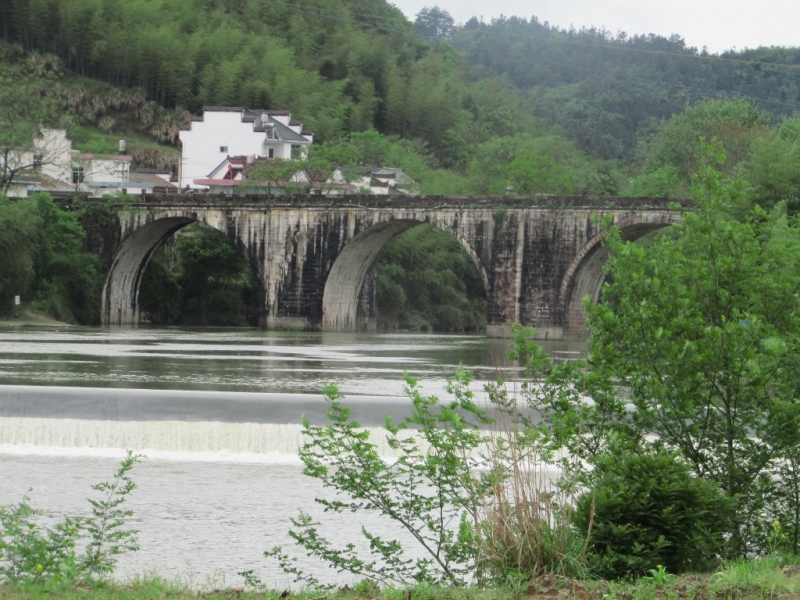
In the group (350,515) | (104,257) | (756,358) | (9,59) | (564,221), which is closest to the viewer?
(756,358)

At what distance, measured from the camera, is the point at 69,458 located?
2005cm

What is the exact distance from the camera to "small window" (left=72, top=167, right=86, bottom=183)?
2803 inches

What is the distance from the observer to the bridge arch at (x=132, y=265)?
62875mm

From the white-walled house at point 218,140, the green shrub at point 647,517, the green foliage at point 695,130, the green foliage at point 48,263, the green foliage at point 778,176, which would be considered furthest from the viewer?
the white-walled house at point 218,140

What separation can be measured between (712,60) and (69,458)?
166054mm

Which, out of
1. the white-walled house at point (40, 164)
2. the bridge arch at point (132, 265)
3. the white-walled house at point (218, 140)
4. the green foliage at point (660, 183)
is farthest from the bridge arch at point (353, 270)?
the white-walled house at point (218, 140)

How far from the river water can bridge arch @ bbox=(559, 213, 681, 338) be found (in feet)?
60.9

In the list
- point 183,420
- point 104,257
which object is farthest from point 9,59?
point 183,420

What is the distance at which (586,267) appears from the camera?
58.1 metres

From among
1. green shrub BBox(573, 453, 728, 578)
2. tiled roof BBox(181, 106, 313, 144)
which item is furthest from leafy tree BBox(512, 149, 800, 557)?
tiled roof BBox(181, 106, 313, 144)

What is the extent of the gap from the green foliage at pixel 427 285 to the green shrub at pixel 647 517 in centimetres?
6316

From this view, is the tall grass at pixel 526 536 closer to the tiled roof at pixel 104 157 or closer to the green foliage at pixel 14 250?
the green foliage at pixel 14 250

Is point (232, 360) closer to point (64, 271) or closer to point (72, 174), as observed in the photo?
point (64, 271)

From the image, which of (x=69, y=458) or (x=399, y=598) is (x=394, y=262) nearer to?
(x=69, y=458)
